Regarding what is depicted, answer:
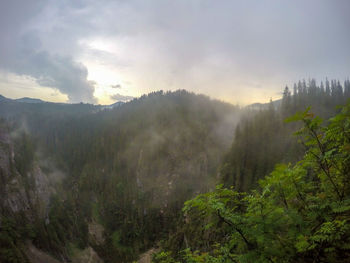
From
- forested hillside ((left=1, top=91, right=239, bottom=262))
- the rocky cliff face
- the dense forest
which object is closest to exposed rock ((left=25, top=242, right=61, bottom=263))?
the dense forest

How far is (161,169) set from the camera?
117375mm

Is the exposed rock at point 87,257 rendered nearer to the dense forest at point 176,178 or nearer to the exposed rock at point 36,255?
the dense forest at point 176,178

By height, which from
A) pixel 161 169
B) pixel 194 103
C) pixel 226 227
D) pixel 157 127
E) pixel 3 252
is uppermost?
pixel 194 103

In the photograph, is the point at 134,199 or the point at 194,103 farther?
the point at 194,103

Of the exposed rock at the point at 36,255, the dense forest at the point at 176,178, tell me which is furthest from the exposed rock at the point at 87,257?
the exposed rock at the point at 36,255

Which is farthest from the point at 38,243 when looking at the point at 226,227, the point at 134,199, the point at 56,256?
the point at 226,227

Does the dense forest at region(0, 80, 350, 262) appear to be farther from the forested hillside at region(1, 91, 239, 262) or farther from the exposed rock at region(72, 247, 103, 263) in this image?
the exposed rock at region(72, 247, 103, 263)

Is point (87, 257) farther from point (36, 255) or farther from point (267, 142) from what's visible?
point (267, 142)

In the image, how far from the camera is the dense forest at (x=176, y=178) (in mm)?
4172

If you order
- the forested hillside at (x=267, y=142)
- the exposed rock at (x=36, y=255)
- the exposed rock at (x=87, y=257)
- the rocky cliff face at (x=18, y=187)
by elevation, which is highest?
the forested hillside at (x=267, y=142)

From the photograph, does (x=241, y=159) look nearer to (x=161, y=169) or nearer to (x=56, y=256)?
(x=161, y=169)

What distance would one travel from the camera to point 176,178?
109 m

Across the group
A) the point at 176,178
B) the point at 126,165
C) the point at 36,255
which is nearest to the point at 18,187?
the point at 36,255

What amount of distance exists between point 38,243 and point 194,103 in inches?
4846
